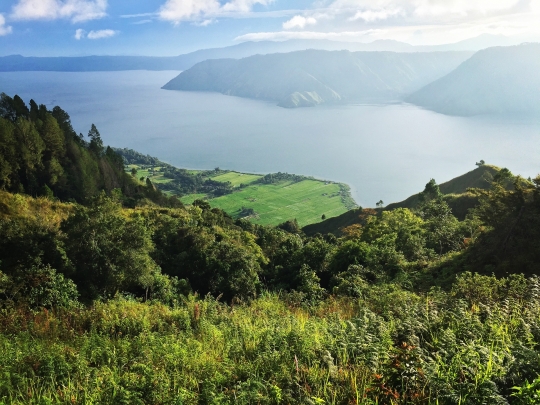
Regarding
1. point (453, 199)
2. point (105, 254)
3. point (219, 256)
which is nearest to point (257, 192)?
point (453, 199)

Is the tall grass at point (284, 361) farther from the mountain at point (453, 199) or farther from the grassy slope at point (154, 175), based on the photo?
the grassy slope at point (154, 175)

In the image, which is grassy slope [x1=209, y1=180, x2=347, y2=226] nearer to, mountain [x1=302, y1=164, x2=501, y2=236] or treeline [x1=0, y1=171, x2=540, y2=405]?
mountain [x1=302, y1=164, x2=501, y2=236]

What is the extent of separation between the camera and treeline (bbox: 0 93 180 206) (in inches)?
1214

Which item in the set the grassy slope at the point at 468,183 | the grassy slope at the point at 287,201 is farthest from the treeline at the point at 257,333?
the grassy slope at the point at 287,201

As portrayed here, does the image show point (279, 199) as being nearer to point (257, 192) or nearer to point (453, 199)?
point (257, 192)

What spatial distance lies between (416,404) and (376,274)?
1257 cm

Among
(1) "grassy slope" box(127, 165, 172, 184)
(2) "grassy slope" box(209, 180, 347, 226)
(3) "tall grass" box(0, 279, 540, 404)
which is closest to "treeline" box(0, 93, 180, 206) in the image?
(3) "tall grass" box(0, 279, 540, 404)

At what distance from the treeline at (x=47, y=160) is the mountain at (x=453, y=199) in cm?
2852

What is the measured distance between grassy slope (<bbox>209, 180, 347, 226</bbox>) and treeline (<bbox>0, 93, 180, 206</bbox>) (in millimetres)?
41203

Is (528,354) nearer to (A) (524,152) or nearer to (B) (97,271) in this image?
(B) (97,271)

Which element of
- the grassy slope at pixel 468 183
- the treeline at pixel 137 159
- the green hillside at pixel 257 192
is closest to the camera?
the grassy slope at pixel 468 183

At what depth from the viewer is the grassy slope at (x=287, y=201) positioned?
8601 cm

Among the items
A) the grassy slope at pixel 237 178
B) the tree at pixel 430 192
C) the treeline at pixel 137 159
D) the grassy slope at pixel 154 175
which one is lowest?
the grassy slope at pixel 237 178

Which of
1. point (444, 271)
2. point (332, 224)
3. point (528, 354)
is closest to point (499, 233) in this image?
point (444, 271)
